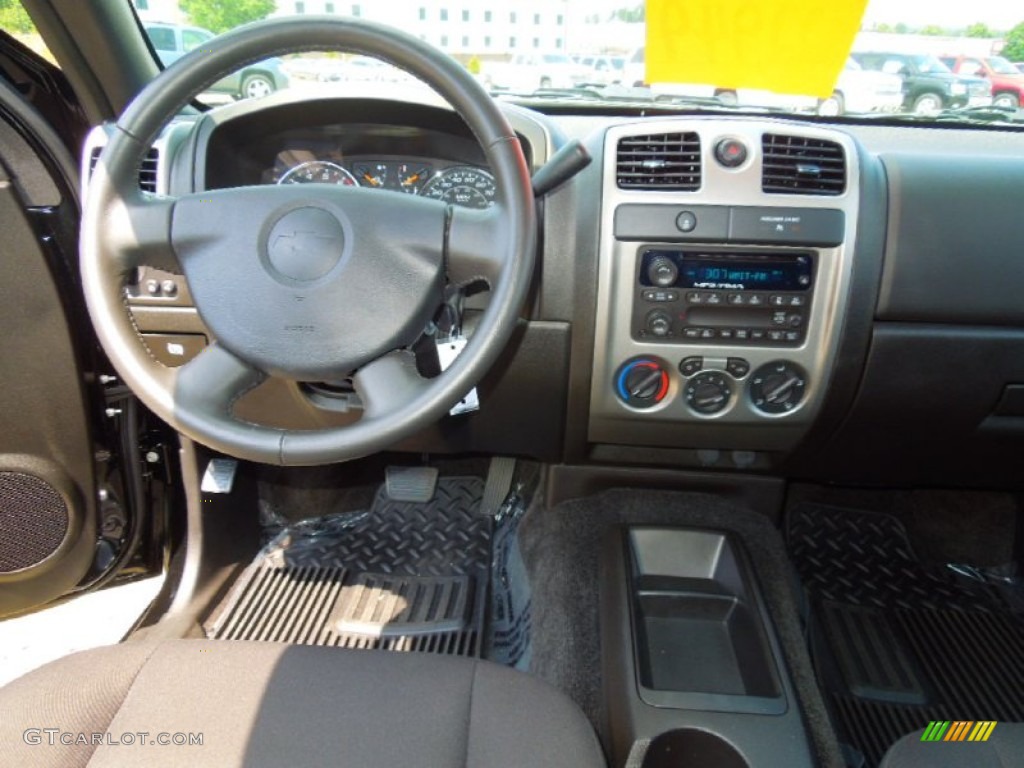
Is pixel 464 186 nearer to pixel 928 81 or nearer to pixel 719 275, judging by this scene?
pixel 719 275

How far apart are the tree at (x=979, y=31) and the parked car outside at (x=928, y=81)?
7 cm

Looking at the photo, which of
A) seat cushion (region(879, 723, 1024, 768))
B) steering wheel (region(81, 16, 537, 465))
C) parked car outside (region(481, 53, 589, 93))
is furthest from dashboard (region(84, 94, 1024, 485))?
seat cushion (region(879, 723, 1024, 768))

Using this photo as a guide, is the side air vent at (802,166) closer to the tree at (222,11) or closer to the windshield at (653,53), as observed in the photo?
the windshield at (653,53)

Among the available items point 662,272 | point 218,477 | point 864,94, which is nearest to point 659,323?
point 662,272

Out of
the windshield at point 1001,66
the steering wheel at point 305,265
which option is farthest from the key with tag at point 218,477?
the windshield at point 1001,66

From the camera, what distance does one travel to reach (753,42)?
3.66 ft

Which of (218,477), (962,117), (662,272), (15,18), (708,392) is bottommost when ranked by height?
(218,477)

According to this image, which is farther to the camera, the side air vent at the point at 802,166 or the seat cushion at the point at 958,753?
the side air vent at the point at 802,166

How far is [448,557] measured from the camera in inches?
80.9

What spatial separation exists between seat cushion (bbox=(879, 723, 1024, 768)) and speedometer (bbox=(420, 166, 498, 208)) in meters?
1.14

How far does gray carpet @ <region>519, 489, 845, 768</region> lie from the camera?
1495mm

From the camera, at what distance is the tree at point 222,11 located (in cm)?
126

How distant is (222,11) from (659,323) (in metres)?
1.02

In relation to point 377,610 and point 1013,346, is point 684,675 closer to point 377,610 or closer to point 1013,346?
point 377,610
